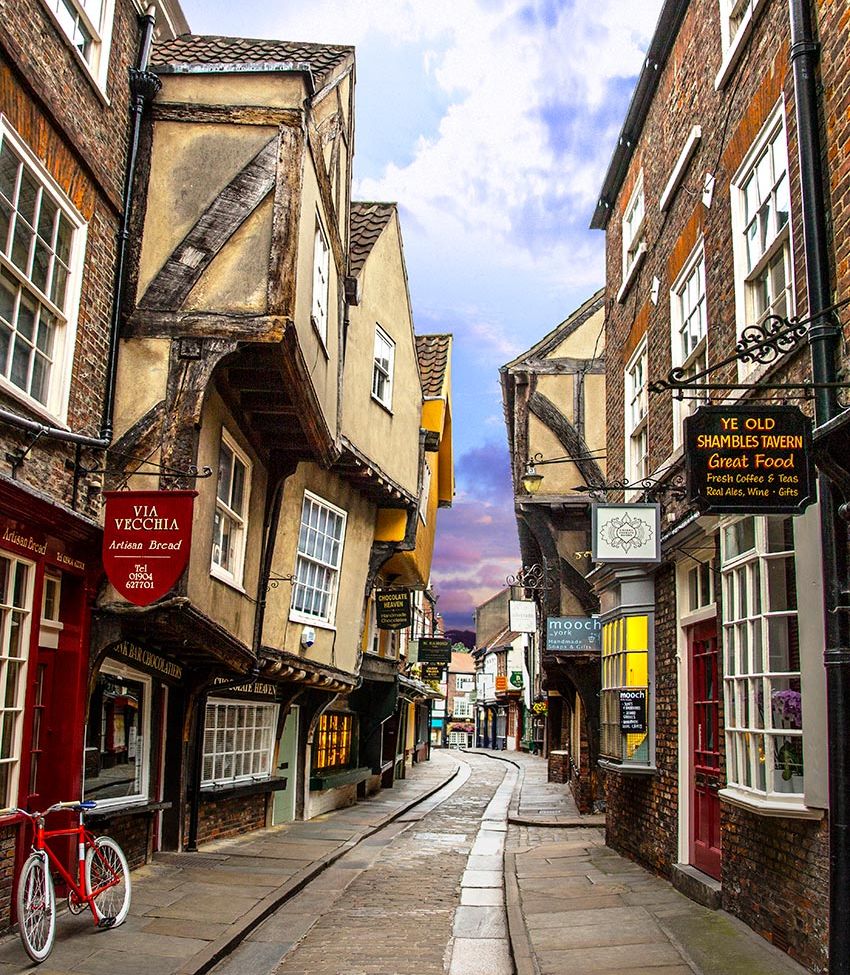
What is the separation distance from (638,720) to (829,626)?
5.65 meters

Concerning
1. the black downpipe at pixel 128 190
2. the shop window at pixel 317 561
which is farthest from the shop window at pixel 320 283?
the shop window at pixel 317 561

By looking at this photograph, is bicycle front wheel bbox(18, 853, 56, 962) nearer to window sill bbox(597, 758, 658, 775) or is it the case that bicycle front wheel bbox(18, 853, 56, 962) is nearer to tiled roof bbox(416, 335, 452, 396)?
window sill bbox(597, 758, 658, 775)

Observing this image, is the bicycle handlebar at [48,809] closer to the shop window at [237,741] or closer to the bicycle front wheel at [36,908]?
the bicycle front wheel at [36,908]

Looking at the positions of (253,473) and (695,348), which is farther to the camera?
(253,473)

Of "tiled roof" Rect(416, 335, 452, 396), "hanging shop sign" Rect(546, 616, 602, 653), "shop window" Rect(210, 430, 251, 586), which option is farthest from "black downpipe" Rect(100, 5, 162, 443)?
"tiled roof" Rect(416, 335, 452, 396)

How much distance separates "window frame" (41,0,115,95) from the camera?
27.8 feet

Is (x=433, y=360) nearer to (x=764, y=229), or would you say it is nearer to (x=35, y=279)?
(x=764, y=229)

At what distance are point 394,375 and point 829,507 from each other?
11749 millimetres

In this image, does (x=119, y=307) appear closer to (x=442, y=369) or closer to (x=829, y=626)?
(x=829, y=626)

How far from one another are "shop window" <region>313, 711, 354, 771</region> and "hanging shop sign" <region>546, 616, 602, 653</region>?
492cm

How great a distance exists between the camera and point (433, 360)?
71.8 feet

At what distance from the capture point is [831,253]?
6.44 meters

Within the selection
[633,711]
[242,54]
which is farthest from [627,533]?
[242,54]

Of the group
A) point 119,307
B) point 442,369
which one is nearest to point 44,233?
point 119,307
